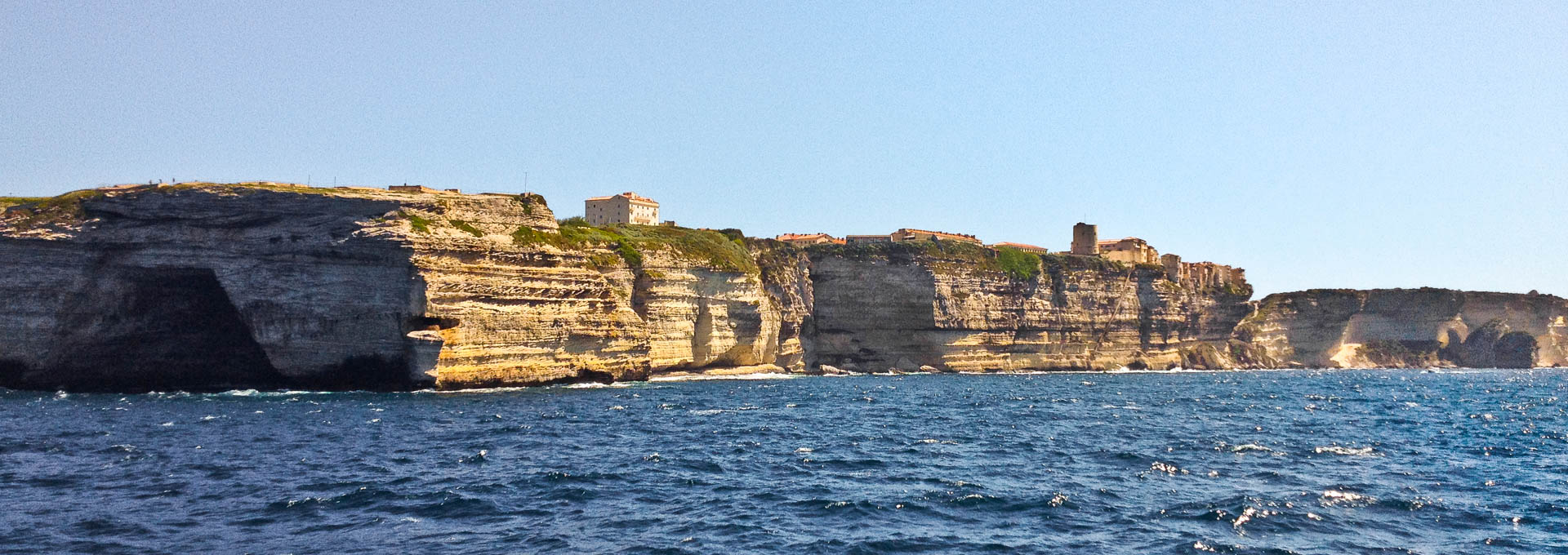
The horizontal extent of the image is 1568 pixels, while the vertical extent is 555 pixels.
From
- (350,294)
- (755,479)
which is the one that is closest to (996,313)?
(350,294)

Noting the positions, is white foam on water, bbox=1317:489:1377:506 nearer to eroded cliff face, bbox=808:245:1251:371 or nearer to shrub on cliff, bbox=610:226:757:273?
shrub on cliff, bbox=610:226:757:273

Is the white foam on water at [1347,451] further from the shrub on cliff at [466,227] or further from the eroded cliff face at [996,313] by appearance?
the eroded cliff face at [996,313]

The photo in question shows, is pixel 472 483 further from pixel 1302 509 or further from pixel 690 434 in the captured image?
pixel 1302 509

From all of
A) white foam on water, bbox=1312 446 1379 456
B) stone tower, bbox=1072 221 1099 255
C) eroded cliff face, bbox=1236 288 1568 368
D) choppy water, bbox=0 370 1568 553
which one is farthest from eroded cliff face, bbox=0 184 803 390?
eroded cliff face, bbox=1236 288 1568 368

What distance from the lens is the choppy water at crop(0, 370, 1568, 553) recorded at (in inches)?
834

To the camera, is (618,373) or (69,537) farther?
(618,373)

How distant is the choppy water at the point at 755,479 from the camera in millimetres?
21172

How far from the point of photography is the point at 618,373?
74.1 m

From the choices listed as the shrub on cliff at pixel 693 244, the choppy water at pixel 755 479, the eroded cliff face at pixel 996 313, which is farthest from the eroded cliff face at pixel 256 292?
the eroded cliff face at pixel 996 313

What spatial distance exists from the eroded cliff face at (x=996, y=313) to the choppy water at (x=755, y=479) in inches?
2147

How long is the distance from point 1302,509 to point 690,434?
2156cm

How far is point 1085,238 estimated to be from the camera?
13862 cm

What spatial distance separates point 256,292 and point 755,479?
43383 mm

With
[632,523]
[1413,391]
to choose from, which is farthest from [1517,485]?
[1413,391]
